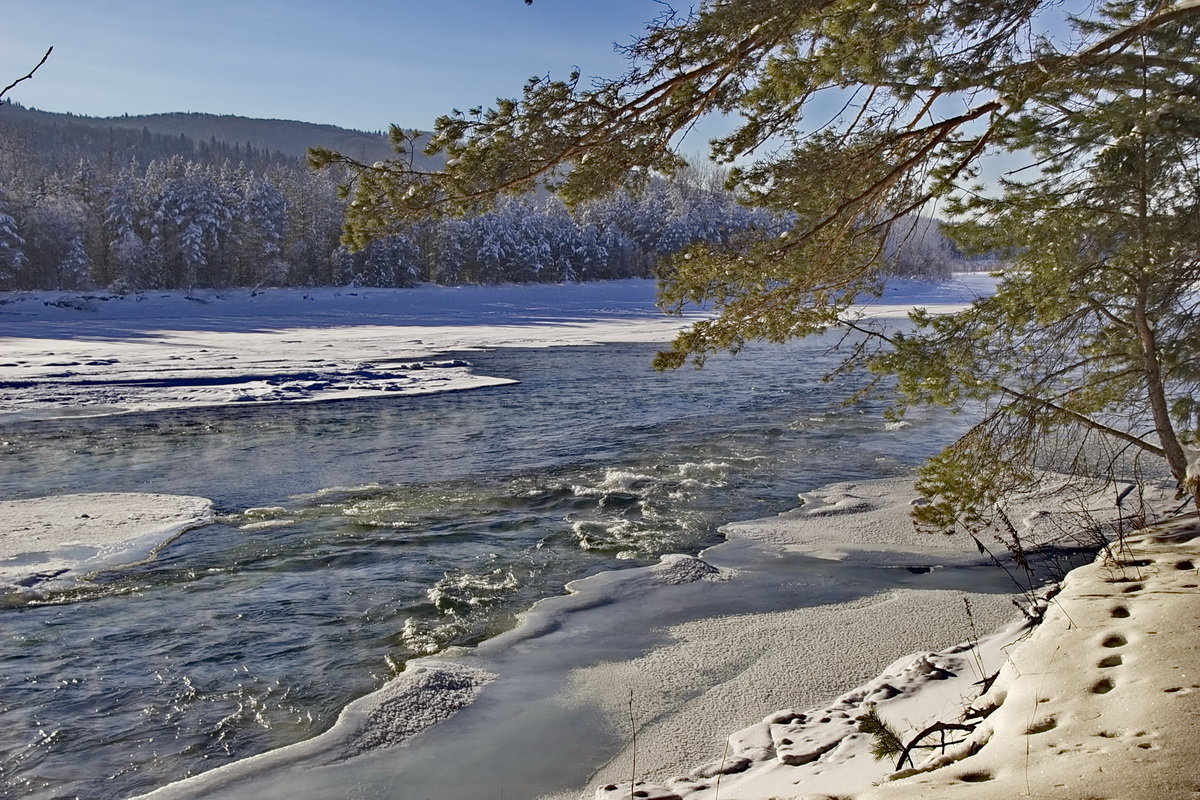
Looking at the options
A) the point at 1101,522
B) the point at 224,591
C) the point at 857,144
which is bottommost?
the point at 224,591

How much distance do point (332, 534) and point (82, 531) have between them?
2.42 metres

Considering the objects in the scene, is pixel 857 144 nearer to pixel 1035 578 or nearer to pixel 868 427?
pixel 1035 578

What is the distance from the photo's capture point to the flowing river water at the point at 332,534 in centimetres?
531

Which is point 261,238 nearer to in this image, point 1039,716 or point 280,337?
point 280,337

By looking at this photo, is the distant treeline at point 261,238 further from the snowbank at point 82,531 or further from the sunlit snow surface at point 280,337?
the snowbank at point 82,531

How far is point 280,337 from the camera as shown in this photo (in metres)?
32.2

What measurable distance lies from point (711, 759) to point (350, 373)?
1873 cm

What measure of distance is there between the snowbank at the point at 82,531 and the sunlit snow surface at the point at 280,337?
738 cm

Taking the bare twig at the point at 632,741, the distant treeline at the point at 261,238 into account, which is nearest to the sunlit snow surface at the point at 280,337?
the bare twig at the point at 632,741

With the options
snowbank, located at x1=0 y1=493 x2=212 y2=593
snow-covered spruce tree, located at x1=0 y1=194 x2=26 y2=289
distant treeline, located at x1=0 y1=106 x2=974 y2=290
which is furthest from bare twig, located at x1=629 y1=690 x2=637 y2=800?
snow-covered spruce tree, located at x1=0 y1=194 x2=26 y2=289

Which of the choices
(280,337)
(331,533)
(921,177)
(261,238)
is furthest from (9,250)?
(921,177)

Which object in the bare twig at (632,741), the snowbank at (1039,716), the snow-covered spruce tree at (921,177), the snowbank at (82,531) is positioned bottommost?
the snowbank at (82,531)

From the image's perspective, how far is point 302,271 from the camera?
204 feet

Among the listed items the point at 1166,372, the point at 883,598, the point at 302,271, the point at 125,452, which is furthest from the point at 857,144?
the point at 302,271
